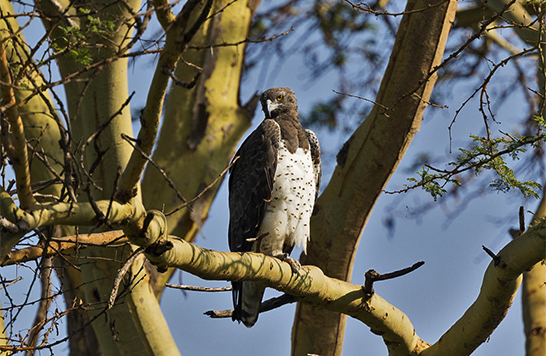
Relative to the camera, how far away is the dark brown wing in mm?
3844

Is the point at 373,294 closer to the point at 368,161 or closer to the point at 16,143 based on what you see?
the point at 368,161

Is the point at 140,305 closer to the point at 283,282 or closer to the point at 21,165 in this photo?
the point at 283,282

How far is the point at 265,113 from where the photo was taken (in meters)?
4.43

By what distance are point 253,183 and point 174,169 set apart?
1.67 metres

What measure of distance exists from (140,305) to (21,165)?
2.58m

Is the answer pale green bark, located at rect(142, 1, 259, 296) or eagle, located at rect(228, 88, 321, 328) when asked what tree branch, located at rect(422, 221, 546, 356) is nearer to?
eagle, located at rect(228, 88, 321, 328)

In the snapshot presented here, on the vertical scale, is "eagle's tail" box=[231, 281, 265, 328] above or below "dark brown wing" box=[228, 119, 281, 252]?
below

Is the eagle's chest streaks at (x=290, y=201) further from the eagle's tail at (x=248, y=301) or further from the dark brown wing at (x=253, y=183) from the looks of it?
the eagle's tail at (x=248, y=301)

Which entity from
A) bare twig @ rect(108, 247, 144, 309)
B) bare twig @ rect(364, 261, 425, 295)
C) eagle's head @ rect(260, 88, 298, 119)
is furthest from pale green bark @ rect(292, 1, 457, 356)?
bare twig @ rect(108, 247, 144, 309)

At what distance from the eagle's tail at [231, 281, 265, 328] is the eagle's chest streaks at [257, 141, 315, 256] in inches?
12.3

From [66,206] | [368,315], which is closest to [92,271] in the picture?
[368,315]

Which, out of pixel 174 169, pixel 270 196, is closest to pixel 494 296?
pixel 270 196

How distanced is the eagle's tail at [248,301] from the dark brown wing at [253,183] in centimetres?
31

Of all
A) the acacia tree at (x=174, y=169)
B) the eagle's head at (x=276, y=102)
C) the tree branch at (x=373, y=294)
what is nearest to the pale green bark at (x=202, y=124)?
the acacia tree at (x=174, y=169)
